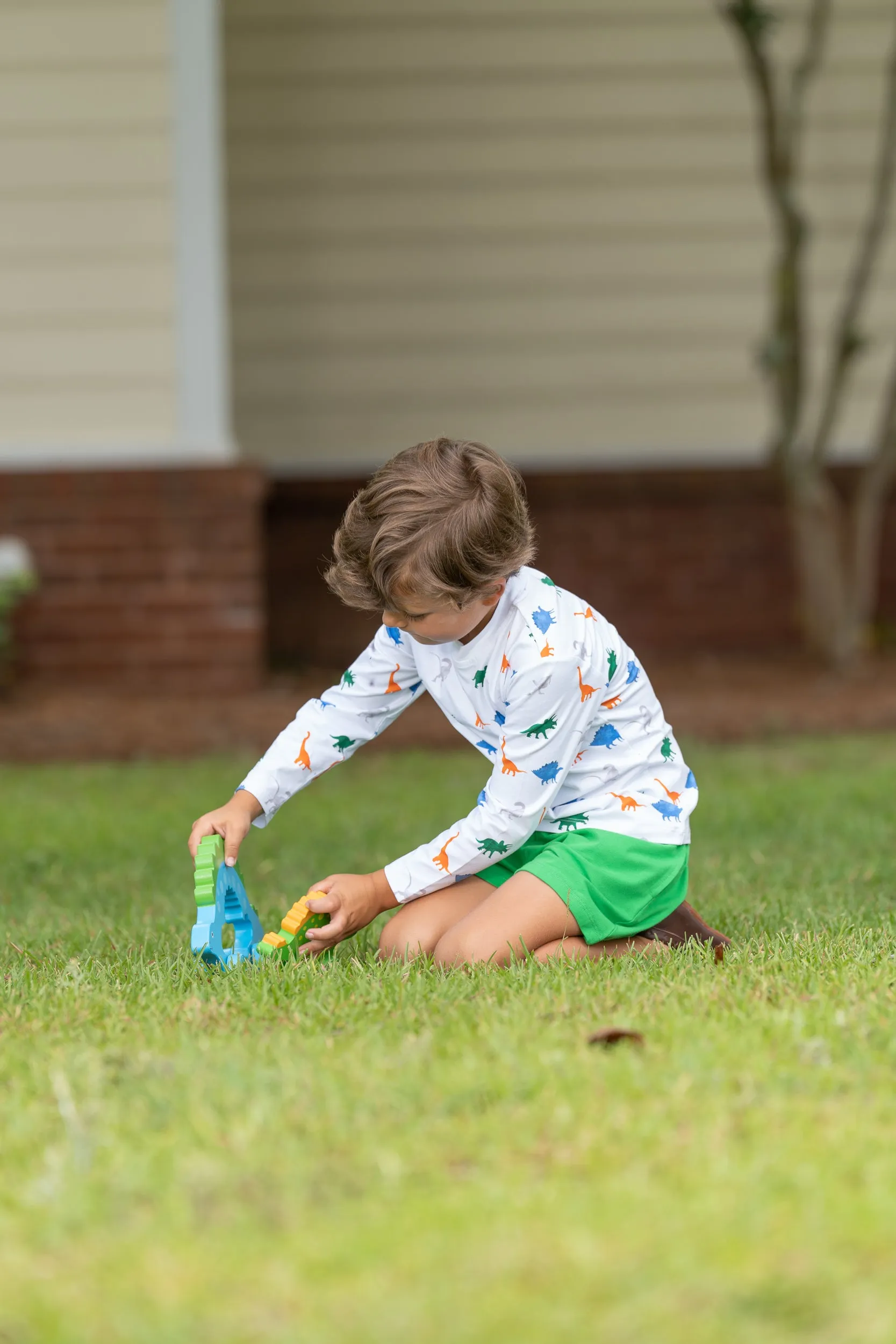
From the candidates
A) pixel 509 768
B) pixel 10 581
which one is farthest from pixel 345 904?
pixel 10 581

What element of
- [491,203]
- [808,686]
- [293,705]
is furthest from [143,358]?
[808,686]

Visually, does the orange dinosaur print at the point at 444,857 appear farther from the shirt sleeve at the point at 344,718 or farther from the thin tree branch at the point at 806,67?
the thin tree branch at the point at 806,67

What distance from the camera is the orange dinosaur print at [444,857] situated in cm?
308

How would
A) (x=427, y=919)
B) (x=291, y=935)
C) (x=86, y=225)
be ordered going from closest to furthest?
(x=291, y=935) < (x=427, y=919) < (x=86, y=225)

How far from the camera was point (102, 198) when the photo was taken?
7.29 meters

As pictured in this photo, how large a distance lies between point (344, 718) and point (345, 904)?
1.63 feet

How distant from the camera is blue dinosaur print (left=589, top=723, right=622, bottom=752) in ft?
10.7

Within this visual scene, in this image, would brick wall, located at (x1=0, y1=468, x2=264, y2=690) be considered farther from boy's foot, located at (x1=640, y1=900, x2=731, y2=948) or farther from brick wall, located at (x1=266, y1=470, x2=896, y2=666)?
boy's foot, located at (x1=640, y1=900, x2=731, y2=948)

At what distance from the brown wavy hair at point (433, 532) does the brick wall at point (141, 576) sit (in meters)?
4.31

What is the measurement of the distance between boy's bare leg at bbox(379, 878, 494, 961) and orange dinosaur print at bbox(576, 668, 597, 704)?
49cm

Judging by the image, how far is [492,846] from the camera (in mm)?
3062

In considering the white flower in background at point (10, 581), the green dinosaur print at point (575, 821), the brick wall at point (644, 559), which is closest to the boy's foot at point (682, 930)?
the green dinosaur print at point (575, 821)

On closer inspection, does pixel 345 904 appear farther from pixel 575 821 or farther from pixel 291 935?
pixel 575 821

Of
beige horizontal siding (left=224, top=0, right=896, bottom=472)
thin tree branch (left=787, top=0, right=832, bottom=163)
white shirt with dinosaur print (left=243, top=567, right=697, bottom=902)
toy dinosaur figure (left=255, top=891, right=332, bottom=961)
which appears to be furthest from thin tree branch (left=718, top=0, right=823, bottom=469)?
toy dinosaur figure (left=255, top=891, right=332, bottom=961)
